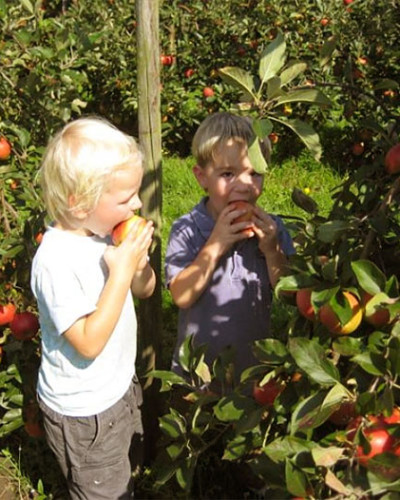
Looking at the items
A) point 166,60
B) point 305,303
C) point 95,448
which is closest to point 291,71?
point 305,303

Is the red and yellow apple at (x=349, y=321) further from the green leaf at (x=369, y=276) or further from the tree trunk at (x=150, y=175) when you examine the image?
the tree trunk at (x=150, y=175)

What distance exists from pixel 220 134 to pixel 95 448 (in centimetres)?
85

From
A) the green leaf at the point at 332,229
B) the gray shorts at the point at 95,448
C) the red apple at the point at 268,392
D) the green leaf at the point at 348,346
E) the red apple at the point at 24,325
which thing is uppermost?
the green leaf at the point at 332,229

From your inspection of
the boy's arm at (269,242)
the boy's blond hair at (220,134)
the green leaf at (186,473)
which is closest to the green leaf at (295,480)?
the green leaf at (186,473)

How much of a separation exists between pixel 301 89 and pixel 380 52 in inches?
129

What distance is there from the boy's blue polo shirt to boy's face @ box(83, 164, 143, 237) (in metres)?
0.28

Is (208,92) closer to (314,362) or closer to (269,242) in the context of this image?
(269,242)

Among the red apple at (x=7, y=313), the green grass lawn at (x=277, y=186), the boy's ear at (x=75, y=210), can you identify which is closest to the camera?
the boy's ear at (x=75, y=210)

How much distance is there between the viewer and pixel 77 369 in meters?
1.55

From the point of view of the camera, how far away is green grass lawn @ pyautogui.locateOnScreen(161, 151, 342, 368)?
13.4 feet

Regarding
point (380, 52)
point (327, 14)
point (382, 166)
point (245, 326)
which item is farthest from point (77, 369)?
point (327, 14)

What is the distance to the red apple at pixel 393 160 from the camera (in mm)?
1172

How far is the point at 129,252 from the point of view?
148 cm

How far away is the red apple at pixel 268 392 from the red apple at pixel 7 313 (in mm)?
865
